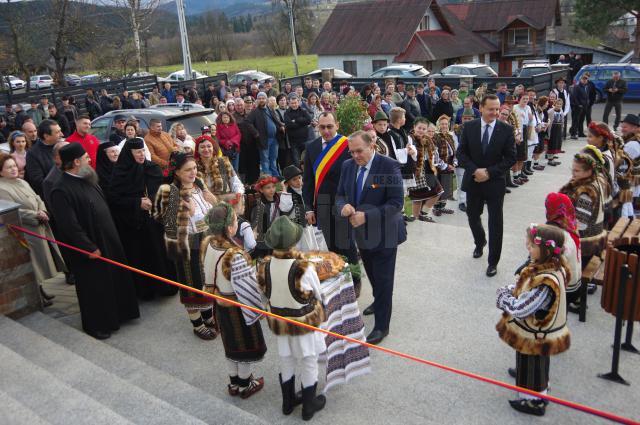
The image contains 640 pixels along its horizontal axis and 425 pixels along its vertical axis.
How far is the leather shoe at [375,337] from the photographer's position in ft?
17.5

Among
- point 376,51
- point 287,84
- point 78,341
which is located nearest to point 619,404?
point 78,341

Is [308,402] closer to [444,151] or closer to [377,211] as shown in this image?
[377,211]

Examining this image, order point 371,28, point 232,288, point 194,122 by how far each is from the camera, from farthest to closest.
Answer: point 371,28 → point 194,122 → point 232,288

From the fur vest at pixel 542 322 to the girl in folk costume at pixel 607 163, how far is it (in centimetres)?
230

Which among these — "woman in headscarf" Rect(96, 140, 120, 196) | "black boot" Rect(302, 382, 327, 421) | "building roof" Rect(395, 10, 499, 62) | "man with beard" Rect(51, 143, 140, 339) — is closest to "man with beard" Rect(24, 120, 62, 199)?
"woman in headscarf" Rect(96, 140, 120, 196)

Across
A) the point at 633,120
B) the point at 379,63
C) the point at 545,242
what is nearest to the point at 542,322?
the point at 545,242

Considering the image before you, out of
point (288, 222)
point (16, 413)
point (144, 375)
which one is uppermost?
point (288, 222)

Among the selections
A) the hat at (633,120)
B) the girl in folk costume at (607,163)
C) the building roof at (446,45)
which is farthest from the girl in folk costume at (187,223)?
the building roof at (446,45)

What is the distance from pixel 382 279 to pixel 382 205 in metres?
0.69

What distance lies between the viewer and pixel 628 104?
2280cm

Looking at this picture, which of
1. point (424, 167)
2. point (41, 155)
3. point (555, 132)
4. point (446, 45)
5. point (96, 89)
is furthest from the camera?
point (446, 45)

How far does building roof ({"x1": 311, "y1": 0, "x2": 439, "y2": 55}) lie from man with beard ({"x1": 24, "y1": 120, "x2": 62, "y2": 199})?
3149cm

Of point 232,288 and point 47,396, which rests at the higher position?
point 232,288

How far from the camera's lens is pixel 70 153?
5387mm
